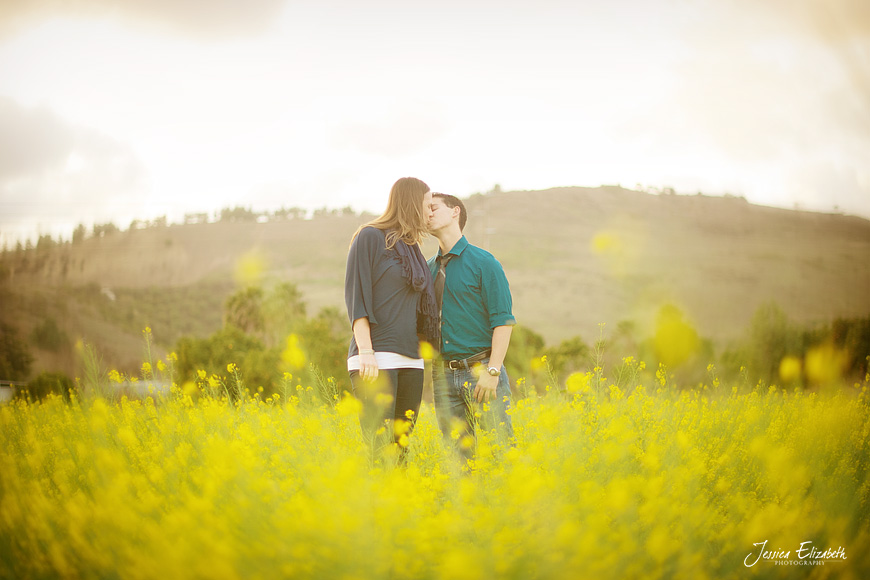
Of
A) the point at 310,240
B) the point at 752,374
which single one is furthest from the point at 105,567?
the point at 310,240

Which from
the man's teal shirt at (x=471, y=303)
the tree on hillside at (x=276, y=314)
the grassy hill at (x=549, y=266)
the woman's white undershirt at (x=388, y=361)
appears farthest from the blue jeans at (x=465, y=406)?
the grassy hill at (x=549, y=266)

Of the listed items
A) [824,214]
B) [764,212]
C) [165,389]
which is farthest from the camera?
[764,212]

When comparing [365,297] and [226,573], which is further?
[365,297]

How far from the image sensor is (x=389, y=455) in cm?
255

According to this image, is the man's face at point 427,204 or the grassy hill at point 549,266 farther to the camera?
the grassy hill at point 549,266

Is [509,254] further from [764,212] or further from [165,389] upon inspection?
[165,389]

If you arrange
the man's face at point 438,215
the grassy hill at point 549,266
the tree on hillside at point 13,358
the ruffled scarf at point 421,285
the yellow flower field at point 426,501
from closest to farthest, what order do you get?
the yellow flower field at point 426,501, the ruffled scarf at point 421,285, the man's face at point 438,215, the tree on hillside at point 13,358, the grassy hill at point 549,266

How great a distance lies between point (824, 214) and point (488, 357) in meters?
48.5

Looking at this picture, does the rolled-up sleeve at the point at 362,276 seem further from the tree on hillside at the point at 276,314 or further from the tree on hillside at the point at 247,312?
the tree on hillside at the point at 247,312

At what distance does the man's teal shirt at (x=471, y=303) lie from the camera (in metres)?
3.05

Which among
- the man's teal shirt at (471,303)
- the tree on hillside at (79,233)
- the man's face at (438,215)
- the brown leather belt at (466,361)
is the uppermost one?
the tree on hillside at (79,233)

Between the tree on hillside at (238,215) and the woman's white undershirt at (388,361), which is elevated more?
the tree on hillside at (238,215)

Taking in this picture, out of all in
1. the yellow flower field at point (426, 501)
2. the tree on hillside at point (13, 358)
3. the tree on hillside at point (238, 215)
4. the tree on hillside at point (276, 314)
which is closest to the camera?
the yellow flower field at point (426, 501)

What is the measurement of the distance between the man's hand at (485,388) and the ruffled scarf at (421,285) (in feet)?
1.07
